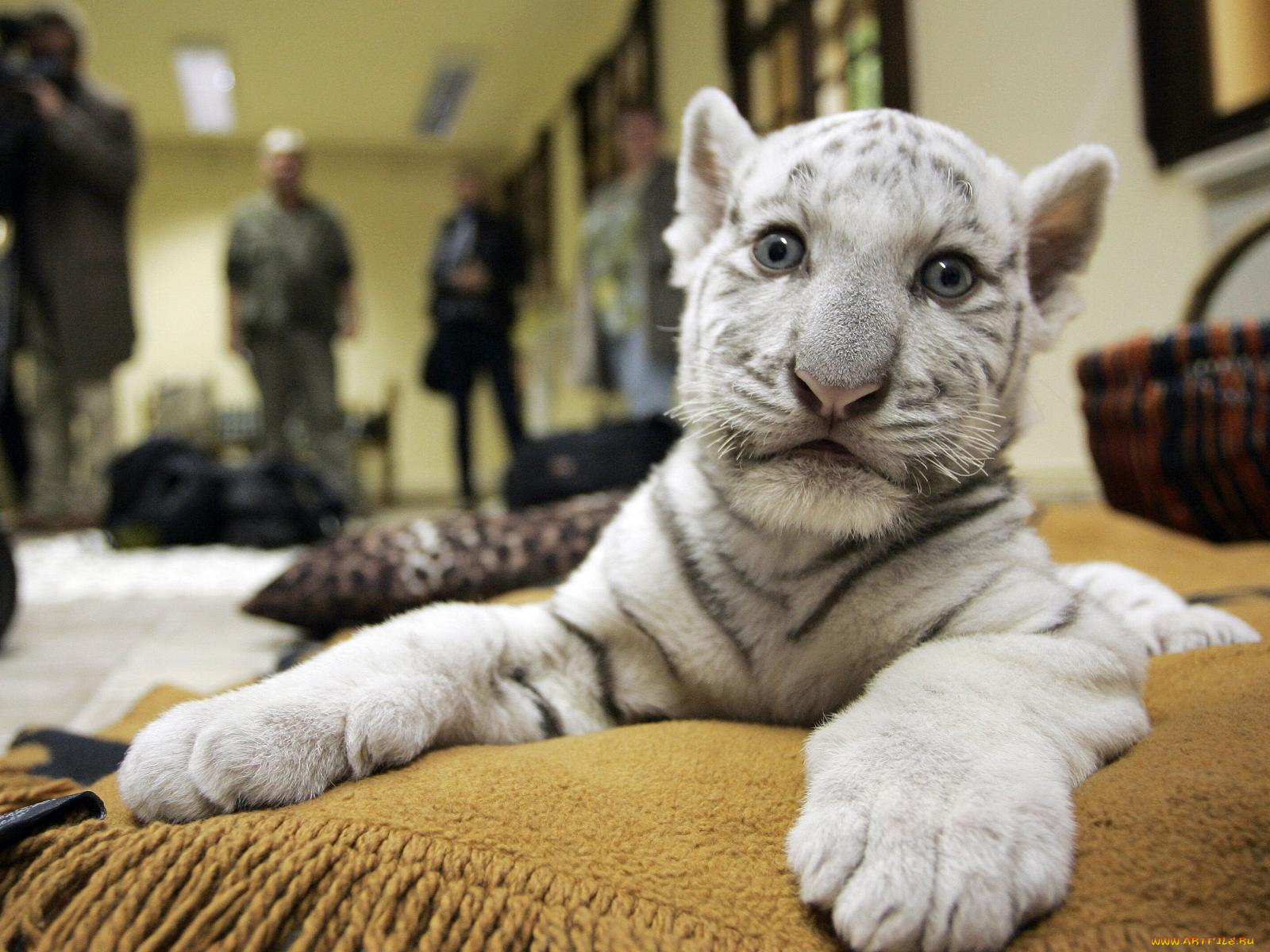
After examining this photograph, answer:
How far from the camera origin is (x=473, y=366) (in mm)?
6746

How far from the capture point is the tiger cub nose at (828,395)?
87 centimetres

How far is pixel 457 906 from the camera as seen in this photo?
29.1 inches

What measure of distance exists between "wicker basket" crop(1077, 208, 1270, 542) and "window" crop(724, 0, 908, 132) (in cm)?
104

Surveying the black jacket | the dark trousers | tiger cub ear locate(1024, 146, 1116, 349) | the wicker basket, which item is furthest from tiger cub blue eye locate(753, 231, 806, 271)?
the black jacket

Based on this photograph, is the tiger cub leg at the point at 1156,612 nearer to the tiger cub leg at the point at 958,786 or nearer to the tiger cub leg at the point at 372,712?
the tiger cub leg at the point at 958,786

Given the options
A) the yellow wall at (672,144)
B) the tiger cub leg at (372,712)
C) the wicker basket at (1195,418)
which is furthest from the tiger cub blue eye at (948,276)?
the wicker basket at (1195,418)

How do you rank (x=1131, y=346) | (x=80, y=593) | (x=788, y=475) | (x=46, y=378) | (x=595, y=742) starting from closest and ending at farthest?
(x=788, y=475), (x=595, y=742), (x=1131, y=346), (x=80, y=593), (x=46, y=378)

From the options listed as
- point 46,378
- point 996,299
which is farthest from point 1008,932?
point 46,378

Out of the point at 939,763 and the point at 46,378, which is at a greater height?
the point at 46,378

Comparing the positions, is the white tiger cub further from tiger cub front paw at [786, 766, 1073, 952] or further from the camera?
the camera

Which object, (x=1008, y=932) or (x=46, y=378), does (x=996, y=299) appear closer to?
(x=1008, y=932)

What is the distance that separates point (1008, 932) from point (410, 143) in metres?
12.9

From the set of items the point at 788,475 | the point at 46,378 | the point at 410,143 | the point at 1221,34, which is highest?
the point at 410,143

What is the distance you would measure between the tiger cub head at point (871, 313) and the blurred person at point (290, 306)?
17.0 feet
